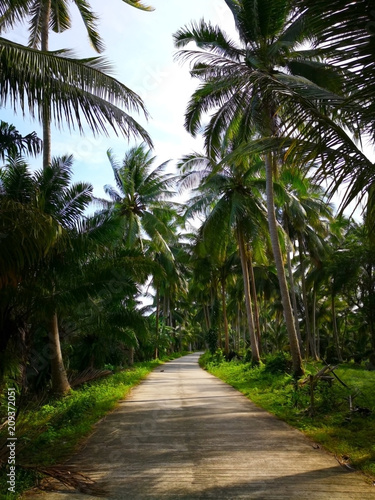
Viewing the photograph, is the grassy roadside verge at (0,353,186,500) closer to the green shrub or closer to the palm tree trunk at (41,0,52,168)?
the green shrub

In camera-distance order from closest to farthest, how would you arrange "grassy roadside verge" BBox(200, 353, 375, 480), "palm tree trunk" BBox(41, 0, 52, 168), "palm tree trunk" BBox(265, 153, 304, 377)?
"grassy roadside verge" BBox(200, 353, 375, 480) → "palm tree trunk" BBox(41, 0, 52, 168) → "palm tree trunk" BBox(265, 153, 304, 377)

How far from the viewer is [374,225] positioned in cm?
455

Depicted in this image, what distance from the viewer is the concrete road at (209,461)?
12.1 ft

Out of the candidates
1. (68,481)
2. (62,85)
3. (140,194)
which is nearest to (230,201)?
(140,194)

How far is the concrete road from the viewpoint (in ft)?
12.1

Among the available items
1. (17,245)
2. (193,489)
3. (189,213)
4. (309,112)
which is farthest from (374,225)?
(189,213)

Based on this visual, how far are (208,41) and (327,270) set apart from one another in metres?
15.1

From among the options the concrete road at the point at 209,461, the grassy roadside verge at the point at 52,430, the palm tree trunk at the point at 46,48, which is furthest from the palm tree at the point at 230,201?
the concrete road at the point at 209,461

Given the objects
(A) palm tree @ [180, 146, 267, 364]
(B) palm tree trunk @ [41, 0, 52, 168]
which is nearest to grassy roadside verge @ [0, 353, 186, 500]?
(B) palm tree trunk @ [41, 0, 52, 168]

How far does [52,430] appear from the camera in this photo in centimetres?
640

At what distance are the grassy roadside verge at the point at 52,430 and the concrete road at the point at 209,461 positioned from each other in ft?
0.77

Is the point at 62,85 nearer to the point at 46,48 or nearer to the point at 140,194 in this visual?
the point at 46,48

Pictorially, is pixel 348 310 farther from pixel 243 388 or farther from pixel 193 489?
pixel 193 489

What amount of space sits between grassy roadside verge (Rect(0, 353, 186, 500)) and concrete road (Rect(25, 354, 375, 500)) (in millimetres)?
235
